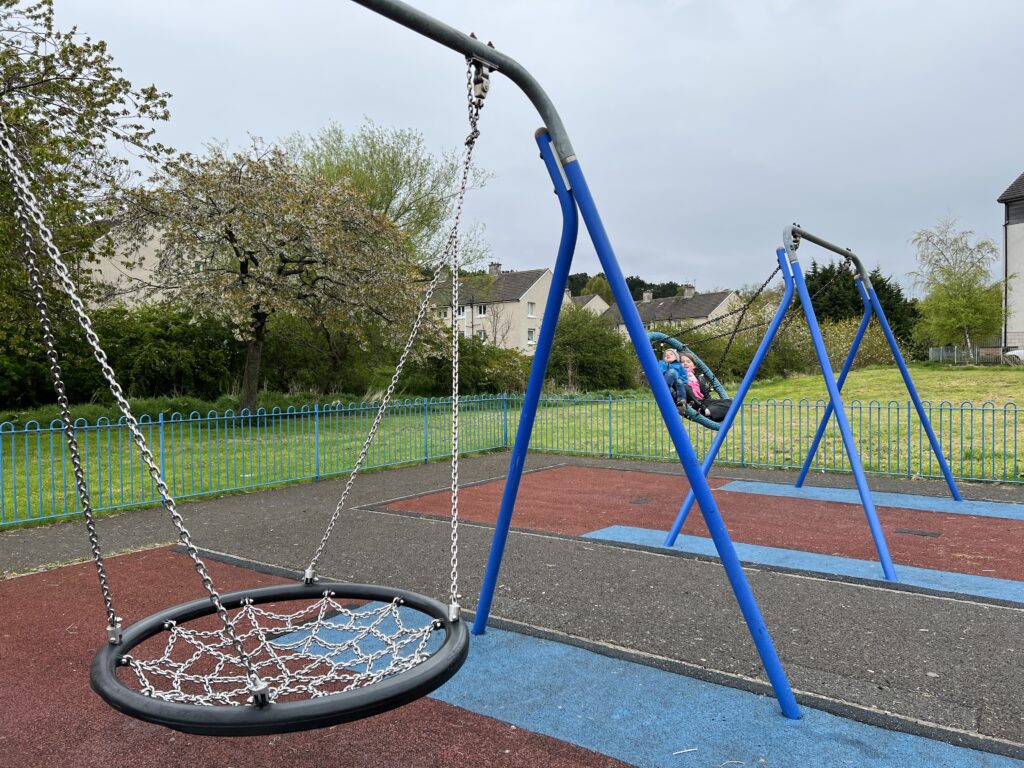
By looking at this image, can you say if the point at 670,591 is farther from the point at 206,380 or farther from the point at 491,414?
the point at 206,380

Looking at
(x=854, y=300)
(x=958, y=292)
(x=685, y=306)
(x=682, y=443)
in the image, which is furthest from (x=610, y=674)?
(x=685, y=306)

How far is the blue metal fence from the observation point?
28.7ft

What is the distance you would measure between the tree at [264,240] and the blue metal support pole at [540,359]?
10.8 metres

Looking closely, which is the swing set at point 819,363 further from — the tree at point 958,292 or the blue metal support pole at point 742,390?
the tree at point 958,292

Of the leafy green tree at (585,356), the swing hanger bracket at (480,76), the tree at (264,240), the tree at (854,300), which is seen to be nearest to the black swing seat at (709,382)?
the swing hanger bracket at (480,76)

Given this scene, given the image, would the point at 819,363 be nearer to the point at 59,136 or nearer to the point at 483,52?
the point at 483,52

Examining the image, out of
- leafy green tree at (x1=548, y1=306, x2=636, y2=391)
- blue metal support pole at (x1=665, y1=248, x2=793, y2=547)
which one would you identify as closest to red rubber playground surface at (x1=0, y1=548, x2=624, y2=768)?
blue metal support pole at (x1=665, y1=248, x2=793, y2=547)

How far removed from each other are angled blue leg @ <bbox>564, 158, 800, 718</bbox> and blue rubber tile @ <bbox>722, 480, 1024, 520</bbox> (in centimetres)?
535

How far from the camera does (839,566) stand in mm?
5121

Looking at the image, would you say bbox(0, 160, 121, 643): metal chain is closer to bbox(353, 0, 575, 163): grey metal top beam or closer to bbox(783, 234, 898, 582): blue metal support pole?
bbox(353, 0, 575, 163): grey metal top beam

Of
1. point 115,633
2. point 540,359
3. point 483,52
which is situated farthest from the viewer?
point 540,359

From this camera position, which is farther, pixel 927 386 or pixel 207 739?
pixel 927 386

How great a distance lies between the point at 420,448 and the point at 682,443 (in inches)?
391

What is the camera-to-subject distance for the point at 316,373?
62.7 ft
